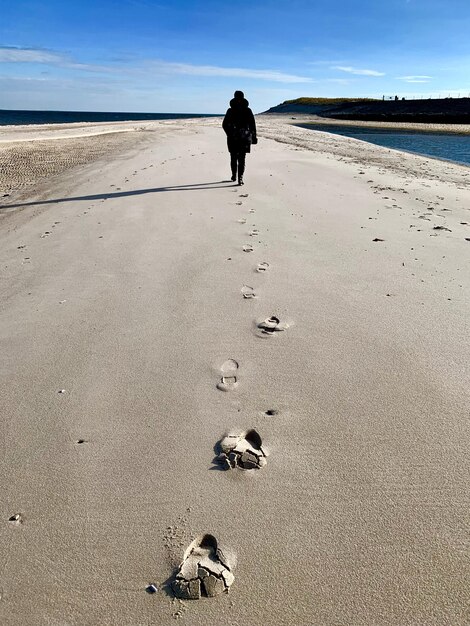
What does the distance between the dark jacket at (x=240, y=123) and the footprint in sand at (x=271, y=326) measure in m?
5.81

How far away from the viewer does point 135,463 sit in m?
1.92

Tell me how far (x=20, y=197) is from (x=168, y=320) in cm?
579

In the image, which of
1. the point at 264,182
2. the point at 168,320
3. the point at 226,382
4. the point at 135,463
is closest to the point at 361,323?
the point at 226,382

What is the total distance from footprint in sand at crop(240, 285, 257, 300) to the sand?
24mm

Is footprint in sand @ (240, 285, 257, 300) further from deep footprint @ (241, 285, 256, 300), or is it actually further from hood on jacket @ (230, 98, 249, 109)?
hood on jacket @ (230, 98, 249, 109)

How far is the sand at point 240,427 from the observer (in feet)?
4.72

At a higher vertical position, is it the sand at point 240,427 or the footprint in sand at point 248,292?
the footprint in sand at point 248,292

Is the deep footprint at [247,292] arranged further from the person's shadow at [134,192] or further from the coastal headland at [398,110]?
the coastal headland at [398,110]

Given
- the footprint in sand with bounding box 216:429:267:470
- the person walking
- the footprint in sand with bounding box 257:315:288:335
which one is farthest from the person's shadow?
the footprint in sand with bounding box 216:429:267:470

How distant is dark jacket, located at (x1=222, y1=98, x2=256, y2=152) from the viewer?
8.12 m

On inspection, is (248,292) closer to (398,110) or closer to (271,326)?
(271,326)

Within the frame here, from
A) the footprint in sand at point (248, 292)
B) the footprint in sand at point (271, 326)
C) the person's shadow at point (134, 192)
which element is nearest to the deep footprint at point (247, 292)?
the footprint in sand at point (248, 292)

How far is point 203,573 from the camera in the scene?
4.78ft

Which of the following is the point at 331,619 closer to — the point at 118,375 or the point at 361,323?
the point at 118,375
